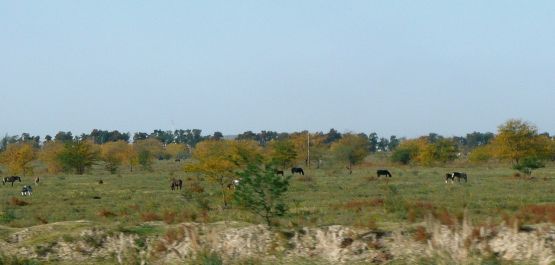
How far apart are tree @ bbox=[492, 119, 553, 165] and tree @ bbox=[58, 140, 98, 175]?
41.6 metres

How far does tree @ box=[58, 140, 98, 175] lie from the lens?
83.8 meters

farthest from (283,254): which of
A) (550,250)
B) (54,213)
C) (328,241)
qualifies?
(54,213)

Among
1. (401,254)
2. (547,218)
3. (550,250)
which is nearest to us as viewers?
(550,250)

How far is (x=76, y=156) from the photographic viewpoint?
276ft

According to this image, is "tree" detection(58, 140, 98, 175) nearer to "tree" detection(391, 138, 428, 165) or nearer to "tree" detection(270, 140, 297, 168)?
"tree" detection(270, 140, 297, 168)

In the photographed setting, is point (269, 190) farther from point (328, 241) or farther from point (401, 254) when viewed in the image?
point (401, 254)

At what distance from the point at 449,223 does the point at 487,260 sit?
5505 mm

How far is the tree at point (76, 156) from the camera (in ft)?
275

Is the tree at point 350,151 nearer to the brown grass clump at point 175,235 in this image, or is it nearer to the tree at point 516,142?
the tree at point 516,142

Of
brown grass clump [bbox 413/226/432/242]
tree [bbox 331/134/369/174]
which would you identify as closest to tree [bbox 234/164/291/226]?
brown grass clump [bbox 413/226/432/242]

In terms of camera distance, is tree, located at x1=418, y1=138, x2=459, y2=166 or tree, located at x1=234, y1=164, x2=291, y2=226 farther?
tree, located at x1=418, y1=138, x2=459, y2=166

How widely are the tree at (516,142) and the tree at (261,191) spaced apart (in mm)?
66542

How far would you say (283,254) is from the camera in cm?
1622

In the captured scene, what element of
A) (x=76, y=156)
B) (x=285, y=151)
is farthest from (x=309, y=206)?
(x=76, y=156)
